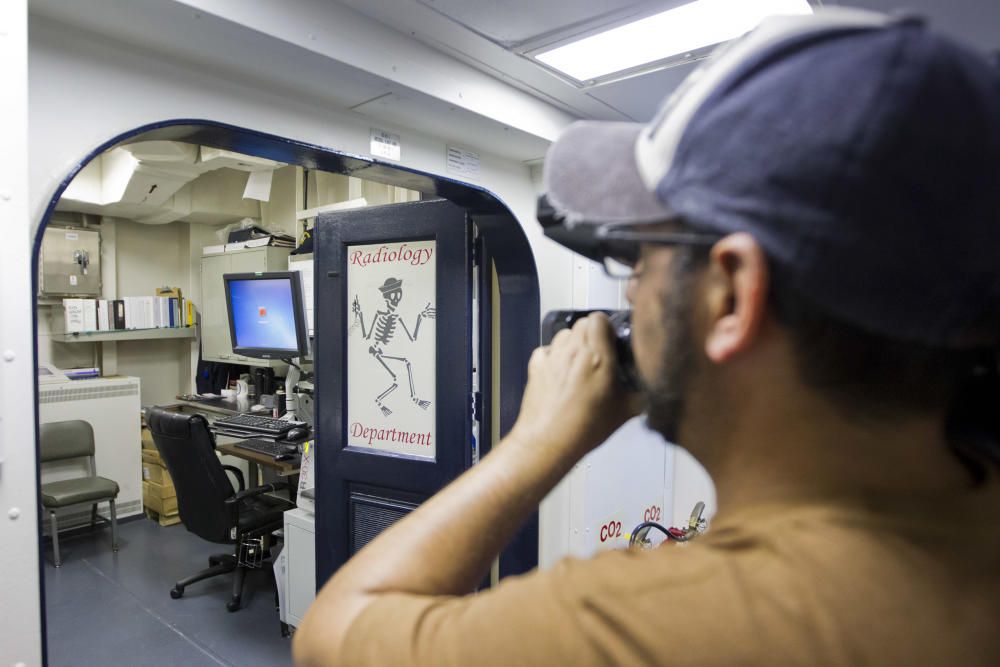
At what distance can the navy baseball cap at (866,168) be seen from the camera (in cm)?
40

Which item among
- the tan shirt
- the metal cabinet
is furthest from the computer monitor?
the tan shirt

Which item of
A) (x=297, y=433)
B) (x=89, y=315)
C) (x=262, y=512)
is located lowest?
(x=262, y=512)

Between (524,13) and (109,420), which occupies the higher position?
(524,13)

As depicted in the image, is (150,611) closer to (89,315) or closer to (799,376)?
(89,315)

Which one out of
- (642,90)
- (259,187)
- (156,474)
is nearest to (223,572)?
(156,474)

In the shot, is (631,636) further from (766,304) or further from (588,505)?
(588,505)

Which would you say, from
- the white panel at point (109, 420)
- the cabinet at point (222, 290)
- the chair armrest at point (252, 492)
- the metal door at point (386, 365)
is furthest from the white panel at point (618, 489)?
the white panel at point (109, 420)

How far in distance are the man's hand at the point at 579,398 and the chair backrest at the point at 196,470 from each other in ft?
8.75

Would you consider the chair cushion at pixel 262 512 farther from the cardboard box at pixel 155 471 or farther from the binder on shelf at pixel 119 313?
the binder on shelf at pixel 119 313

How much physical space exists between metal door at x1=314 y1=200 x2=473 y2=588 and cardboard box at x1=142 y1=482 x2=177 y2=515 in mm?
2345

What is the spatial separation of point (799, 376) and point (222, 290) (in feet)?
15.4

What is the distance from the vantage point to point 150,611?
3.03 meters

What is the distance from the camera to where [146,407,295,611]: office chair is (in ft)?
9.47

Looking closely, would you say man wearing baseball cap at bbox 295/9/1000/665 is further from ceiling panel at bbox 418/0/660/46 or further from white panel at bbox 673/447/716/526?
white panel at bbox 673/447/716/526
